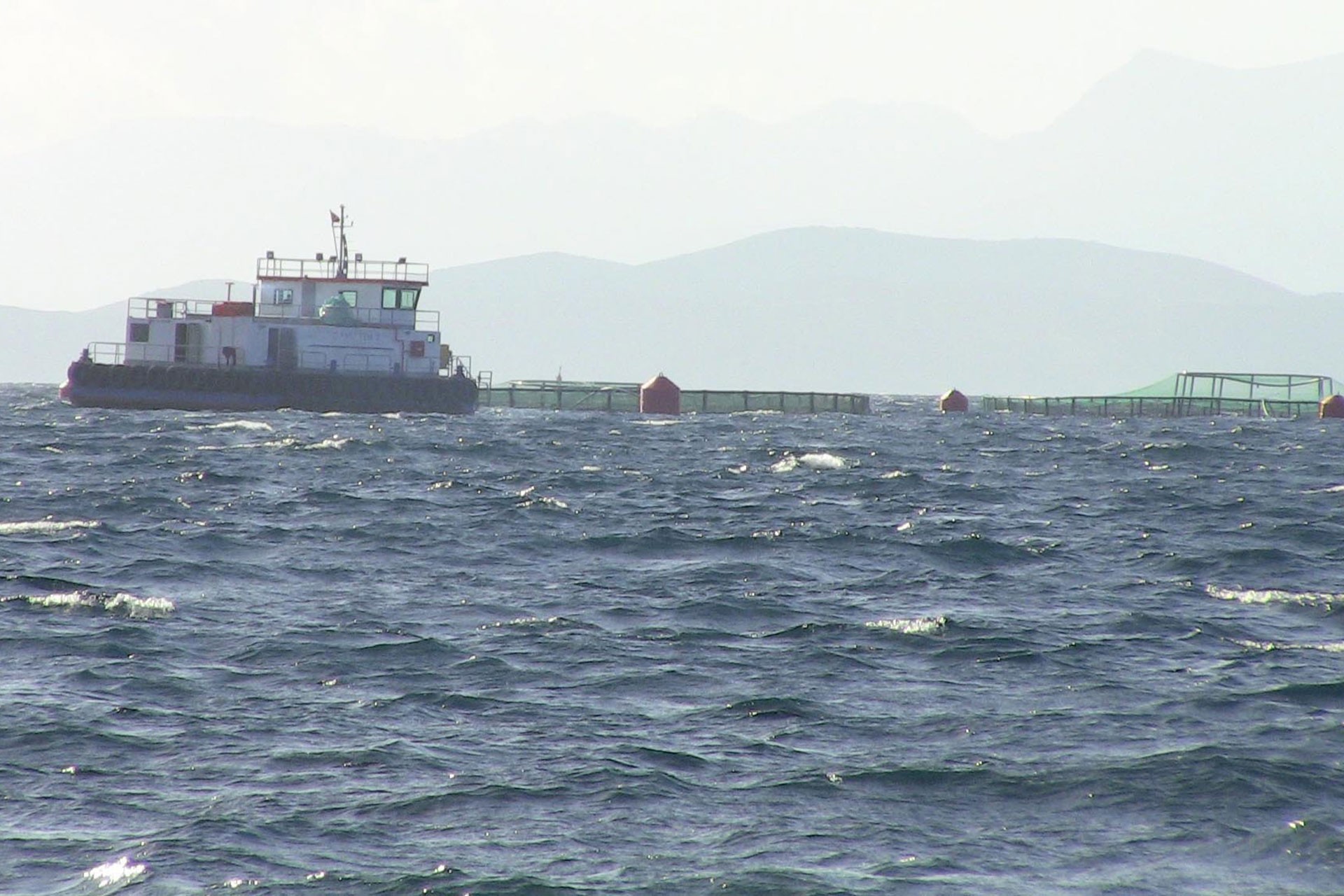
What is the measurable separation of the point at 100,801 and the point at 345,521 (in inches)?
695

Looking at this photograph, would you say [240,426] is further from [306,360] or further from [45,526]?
[45,526]

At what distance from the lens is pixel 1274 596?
69.6 ft

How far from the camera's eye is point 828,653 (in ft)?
56.1

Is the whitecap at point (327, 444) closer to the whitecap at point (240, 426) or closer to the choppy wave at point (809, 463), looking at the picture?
the whitecap at point (240, 426)

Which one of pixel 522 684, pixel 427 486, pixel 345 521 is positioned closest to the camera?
pixel 522 684

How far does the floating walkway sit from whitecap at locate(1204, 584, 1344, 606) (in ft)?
265

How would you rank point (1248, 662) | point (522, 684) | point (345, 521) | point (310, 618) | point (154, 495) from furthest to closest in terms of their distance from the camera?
point (154, 495)
point (345, 521)
point (310, 618)
point (1248, 662)
point (522, 684)

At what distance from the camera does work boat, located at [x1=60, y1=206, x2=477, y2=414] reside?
2884 inches

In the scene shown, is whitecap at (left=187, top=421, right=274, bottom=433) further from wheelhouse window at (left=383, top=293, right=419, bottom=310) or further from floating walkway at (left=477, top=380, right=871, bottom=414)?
floating walkway at (left=477, top=380, right=871, bottom=414)

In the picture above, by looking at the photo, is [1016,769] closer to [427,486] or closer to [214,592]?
[214,592]

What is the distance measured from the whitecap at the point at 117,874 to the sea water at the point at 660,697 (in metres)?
0.03

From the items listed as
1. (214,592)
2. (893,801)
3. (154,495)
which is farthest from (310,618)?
(154,495)

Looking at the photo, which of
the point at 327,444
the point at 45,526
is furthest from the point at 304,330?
the point at 45,526

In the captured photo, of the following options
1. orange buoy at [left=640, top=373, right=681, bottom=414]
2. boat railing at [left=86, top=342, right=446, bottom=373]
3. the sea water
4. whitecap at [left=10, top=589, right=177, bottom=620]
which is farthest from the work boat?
whitecap at [left=10, top=589, right=177, bottom=620]
